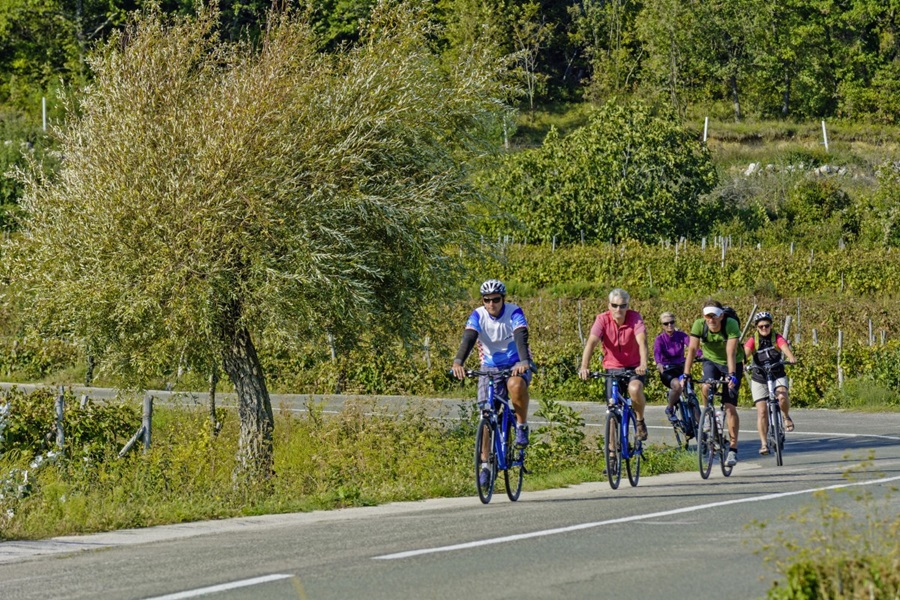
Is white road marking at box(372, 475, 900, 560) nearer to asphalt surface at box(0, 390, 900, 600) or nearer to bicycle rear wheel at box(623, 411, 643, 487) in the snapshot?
asphalt surface at box(0, 390, 900, 600)

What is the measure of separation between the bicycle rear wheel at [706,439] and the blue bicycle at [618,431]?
0.85m

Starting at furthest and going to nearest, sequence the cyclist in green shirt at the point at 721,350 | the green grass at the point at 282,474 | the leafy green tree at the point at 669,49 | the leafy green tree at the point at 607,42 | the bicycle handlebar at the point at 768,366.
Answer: the leafy green tree at the point at 607,42 → the leafy green tree at the point at 669,49 → the bicycle handlebar at the point at 768,366 → the cyclist in green shirt at the point at 721,350 → the green grass at the point at 282,474

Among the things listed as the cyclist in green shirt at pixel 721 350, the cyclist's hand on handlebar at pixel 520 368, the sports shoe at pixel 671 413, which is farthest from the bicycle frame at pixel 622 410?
the sports shoe at pixel 671 413

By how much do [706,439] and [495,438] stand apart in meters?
3.41


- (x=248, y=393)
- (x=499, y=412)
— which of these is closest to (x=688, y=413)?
(x=248, y=393)

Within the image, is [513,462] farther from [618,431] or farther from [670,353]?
[670,353]

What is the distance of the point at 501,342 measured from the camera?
12984 mm

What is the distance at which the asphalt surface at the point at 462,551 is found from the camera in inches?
329

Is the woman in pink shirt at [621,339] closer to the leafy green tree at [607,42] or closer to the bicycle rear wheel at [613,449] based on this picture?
the bicycle rear wheel at [613,449]

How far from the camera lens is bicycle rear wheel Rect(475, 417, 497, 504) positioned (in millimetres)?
12562

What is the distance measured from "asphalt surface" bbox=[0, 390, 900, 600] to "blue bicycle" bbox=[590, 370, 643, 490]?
273 millimetres

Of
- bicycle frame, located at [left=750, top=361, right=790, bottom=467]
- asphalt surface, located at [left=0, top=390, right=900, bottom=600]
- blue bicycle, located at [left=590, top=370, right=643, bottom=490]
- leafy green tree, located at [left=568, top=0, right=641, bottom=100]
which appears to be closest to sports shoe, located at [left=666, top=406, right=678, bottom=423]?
bicycle frame, located at [left=750, top=361, right=790, bottom=467]

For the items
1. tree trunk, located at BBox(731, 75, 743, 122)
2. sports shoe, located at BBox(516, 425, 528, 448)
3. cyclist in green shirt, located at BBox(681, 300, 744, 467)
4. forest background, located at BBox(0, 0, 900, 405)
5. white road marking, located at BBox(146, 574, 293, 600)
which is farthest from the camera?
tree trunk, located at BBox(731, 75, 743, 122)

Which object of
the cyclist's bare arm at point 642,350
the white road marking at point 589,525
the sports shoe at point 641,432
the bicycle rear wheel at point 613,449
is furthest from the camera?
the sports shoe at point 641,432
